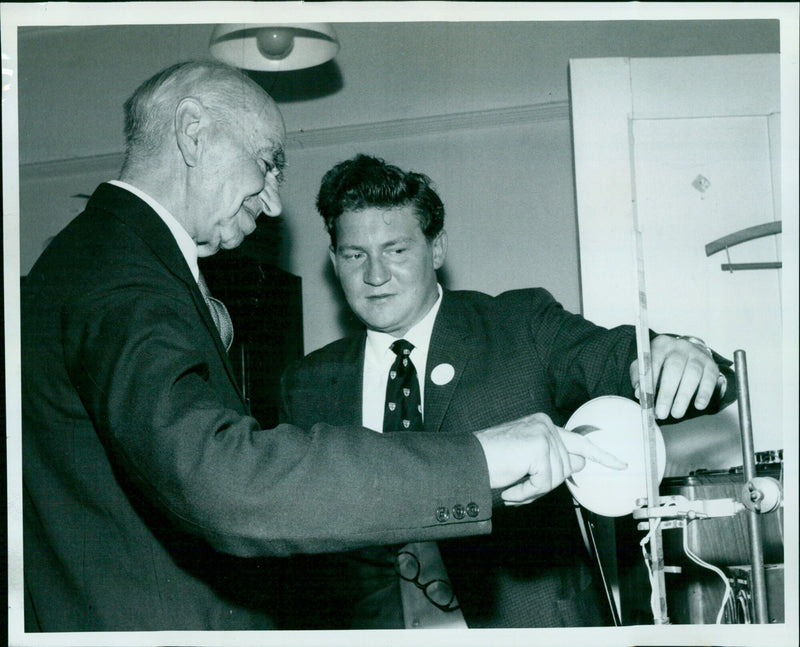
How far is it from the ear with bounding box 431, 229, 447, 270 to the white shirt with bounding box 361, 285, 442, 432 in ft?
0.48

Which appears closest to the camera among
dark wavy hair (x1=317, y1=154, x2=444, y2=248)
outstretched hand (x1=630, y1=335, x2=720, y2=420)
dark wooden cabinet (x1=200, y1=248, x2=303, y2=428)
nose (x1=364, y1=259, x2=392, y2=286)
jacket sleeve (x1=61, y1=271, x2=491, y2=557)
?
jacket sleeve (x1=61, y1=271, x2=491, y2=557)

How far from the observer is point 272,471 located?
0.85 metres

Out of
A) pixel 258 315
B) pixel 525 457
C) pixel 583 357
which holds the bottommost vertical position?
pixel 525 457

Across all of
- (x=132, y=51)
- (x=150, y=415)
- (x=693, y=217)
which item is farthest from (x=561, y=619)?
(x=132, y=51)

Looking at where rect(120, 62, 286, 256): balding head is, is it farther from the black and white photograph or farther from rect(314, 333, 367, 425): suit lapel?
rect(314, 333, 367, 425): suit lapel

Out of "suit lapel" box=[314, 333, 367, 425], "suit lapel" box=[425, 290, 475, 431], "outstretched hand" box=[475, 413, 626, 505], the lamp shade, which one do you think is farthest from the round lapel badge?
the lamp shade

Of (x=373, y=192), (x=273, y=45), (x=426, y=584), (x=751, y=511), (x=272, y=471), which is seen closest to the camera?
(x=272, y=471)

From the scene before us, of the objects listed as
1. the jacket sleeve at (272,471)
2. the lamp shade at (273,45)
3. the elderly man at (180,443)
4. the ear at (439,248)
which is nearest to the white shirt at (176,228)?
the elderly man at (180,443)

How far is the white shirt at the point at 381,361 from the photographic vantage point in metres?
1.49

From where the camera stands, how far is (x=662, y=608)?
1.05 meters

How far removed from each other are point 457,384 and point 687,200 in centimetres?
74

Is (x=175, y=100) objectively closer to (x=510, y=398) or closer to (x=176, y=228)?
(x=176, y=228)

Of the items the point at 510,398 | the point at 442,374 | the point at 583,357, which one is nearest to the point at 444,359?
the point at 442,374

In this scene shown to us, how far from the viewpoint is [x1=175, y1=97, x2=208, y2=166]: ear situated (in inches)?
48.4
